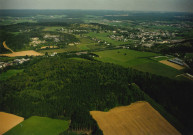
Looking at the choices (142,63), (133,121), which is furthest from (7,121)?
(142,63)

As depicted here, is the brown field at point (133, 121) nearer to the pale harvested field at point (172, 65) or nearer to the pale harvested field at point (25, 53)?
the pale harvested field at point (172, 65)

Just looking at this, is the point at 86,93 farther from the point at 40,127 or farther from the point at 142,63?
the point at 142,63

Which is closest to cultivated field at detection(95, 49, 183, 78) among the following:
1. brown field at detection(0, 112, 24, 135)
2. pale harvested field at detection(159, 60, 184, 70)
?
pale harvested field at detection(159, 60, 184, 70)

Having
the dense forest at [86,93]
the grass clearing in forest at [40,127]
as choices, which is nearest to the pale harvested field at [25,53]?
the dense forest at [86,93]

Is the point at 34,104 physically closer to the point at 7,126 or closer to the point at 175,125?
the point at 7,126

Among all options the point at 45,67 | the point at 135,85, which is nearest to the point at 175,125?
the point at 135,85

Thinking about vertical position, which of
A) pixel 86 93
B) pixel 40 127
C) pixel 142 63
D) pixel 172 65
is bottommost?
pixel 40 127

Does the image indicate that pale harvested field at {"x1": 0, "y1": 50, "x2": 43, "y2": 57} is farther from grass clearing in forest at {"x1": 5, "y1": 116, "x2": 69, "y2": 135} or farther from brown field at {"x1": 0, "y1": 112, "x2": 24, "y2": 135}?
grass clearing in forest at {"x1": 5, "y1": 116, "x2": 69, "y2": 135}
